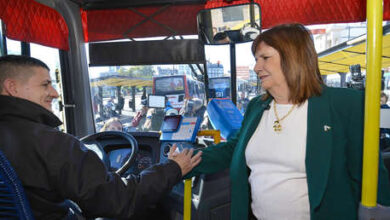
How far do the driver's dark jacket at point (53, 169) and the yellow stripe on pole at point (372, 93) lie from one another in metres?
0.76

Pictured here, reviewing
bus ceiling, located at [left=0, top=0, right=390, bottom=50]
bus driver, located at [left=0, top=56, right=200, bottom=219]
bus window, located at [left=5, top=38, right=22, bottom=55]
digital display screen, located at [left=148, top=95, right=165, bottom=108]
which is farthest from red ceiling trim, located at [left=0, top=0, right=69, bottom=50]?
bus driver, located at [left=0, top=56, right=200, bottom=219]

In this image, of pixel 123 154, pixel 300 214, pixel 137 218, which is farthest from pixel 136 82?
pixel 300 214

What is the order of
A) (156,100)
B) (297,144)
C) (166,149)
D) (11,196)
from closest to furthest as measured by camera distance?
1. (11,196)
2. (297,144)
3. (166,149)
4. (156,100)

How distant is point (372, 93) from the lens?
58cm

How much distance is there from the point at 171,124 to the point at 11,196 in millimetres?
996

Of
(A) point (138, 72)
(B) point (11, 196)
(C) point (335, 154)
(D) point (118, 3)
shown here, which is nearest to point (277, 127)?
(C) point (335, 154)

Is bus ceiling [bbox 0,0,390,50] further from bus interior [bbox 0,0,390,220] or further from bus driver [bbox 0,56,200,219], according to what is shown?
bus driver [bbox 0,56,200,219]

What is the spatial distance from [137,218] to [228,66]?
1.62 m

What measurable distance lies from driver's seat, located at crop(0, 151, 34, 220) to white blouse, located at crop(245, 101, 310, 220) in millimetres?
811

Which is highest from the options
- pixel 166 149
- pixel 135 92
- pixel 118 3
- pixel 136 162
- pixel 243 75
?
pixel 118 3

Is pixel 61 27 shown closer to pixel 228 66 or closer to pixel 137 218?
pixel 228 66

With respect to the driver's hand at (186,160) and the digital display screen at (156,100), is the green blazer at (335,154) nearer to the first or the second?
the driver's hand at (186,160)

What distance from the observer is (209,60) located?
2807 mm

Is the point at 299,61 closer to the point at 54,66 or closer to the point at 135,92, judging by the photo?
the point at 135,92
